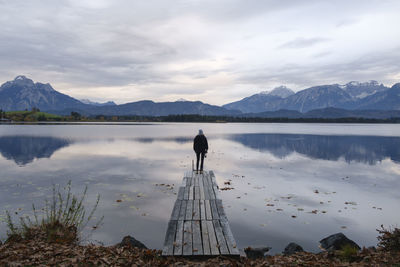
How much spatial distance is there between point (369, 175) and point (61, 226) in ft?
95.5

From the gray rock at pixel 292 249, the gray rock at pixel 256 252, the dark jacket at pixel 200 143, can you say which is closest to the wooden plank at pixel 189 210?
the gray rock at pixel 256 252

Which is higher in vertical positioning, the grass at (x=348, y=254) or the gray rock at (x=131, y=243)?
the grass at (x=348, y=254)

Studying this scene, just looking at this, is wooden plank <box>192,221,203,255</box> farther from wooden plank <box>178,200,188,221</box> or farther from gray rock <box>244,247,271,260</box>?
gray rock <box>244,247,271,260</box>

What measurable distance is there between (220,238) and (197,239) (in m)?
0.84

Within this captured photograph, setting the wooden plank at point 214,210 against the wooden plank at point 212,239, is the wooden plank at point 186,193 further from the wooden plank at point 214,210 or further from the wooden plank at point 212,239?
the wooden plank at point 212,239

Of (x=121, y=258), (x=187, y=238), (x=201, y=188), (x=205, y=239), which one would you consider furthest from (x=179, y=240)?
(x=201, y=188)

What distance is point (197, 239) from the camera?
381 inches

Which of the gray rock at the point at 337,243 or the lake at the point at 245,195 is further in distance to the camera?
the lake at the point at 245,195

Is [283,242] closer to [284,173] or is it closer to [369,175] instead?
[284,173]

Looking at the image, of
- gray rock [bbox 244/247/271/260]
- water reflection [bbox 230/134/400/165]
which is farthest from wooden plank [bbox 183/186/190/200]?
water reflection [bbox 230/134/400/165]

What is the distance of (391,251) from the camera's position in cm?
1002

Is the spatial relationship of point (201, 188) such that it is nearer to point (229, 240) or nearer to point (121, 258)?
point (229, 240)

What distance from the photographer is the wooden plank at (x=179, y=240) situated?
891cm

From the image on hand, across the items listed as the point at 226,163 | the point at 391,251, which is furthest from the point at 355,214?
the point at 226,163
